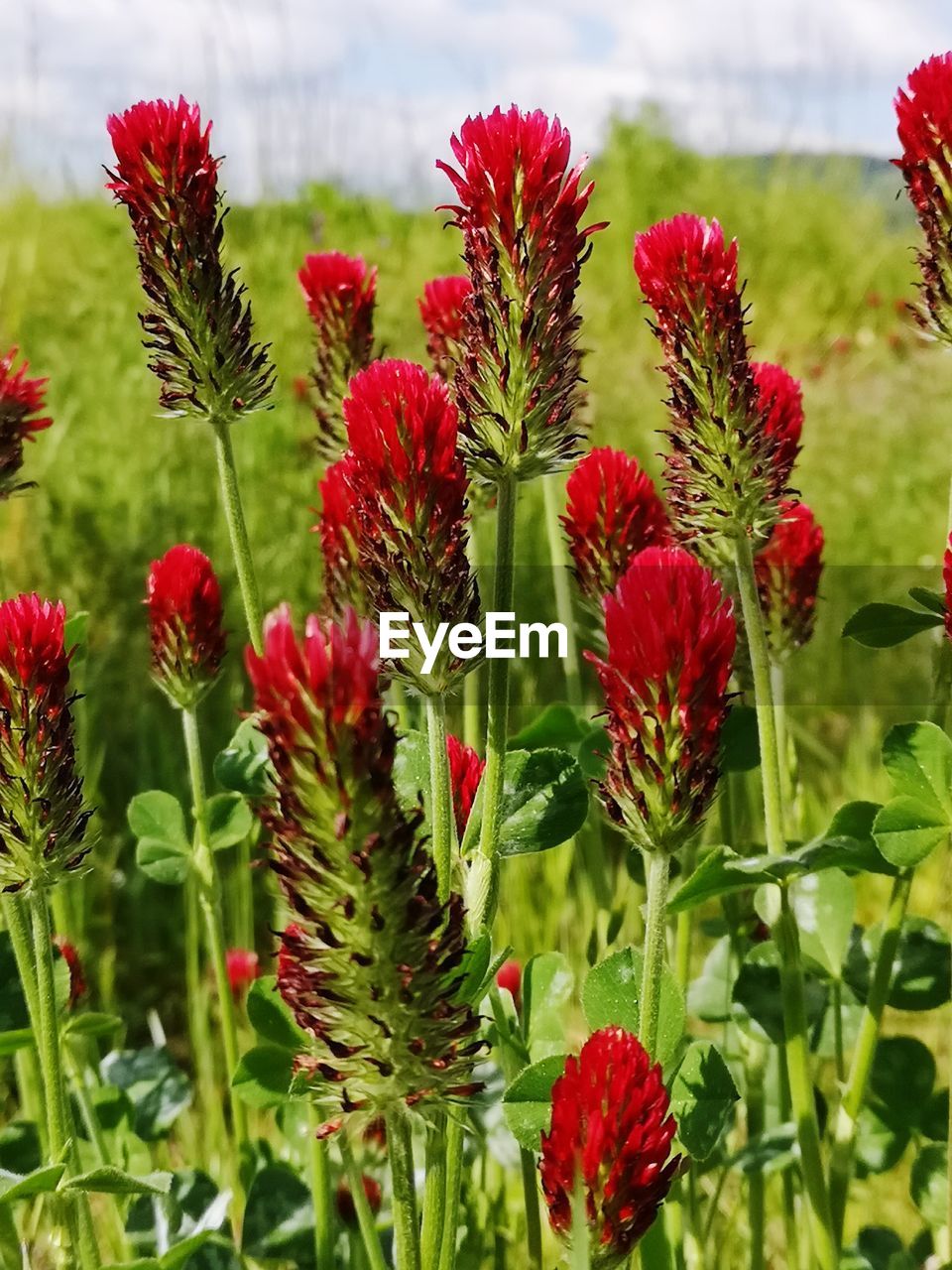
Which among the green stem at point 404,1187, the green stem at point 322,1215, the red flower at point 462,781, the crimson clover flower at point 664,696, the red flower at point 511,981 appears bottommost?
the green stem at point 322,1215

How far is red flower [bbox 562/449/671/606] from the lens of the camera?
1.57 m

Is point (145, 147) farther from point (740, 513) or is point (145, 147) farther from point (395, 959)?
point (395, 959)

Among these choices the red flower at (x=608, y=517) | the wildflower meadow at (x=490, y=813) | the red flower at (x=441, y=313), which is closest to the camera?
the wildflower meadow at (x=490, y=813)

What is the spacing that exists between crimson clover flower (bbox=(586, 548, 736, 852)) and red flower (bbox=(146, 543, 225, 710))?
716mm

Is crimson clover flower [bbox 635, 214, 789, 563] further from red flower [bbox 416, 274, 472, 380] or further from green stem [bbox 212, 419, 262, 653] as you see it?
red flower [bbox 416, 274, 472, 380]

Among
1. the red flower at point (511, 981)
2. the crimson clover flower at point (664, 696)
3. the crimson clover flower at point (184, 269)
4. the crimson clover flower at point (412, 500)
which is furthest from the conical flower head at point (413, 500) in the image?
the red flower at point (511, 981)

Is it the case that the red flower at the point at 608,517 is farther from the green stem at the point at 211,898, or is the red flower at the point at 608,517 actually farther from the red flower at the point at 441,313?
the green stem at the point at 211,898

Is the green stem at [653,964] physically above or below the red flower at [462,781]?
below

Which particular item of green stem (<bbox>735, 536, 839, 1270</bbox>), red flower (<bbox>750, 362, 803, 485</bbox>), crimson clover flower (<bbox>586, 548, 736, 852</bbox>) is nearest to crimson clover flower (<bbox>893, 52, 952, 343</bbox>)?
red flower (<bbox>750, 362, 803, 485</bbox>)

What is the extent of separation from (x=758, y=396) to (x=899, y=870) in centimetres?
52

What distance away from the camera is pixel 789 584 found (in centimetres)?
174

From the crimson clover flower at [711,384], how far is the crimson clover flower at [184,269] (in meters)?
0.43

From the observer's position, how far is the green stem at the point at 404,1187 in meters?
0.92

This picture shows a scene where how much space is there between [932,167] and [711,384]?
1.07ft
